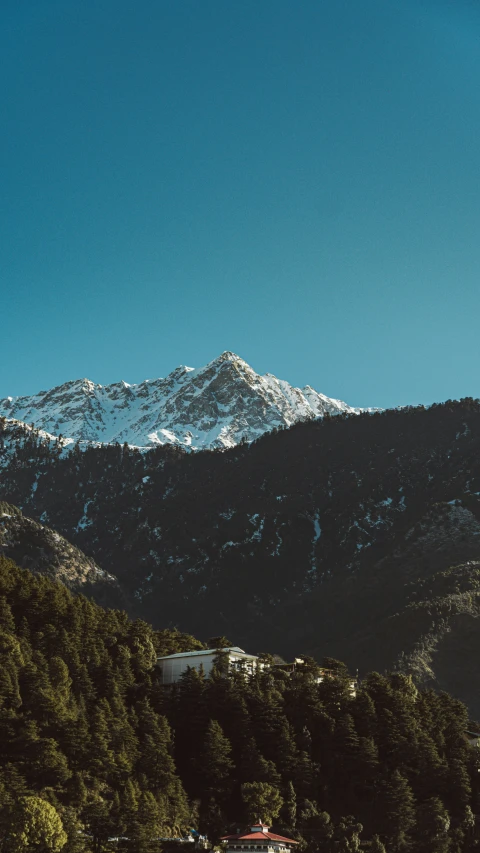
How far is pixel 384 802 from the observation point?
96.0m

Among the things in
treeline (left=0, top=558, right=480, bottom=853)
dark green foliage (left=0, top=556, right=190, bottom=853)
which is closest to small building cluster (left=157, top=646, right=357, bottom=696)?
treeline (left=0, top=558, right=480, bottom=853)

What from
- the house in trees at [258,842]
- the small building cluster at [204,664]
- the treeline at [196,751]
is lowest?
the house in trees at [258,842]

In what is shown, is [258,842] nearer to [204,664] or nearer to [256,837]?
[256,837]

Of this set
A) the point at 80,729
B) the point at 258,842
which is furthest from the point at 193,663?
the point at 258,842

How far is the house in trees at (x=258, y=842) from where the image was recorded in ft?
270

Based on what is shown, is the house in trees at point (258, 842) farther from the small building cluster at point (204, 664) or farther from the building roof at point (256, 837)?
the small building cluster at point (204, 664)

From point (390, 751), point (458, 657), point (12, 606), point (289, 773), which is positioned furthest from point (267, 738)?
point (458, 657)

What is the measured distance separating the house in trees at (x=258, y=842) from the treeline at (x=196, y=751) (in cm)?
299

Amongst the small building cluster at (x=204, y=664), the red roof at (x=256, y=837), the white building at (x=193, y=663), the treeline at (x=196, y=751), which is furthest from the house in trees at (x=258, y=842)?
the white building at (x=193, y=663)

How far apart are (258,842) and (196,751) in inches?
740

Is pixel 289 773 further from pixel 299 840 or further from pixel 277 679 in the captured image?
pixel 277 679

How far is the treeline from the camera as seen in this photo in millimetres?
83812

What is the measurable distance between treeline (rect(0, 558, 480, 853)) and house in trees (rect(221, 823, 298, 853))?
2988mm

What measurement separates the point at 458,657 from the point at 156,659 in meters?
82.5
